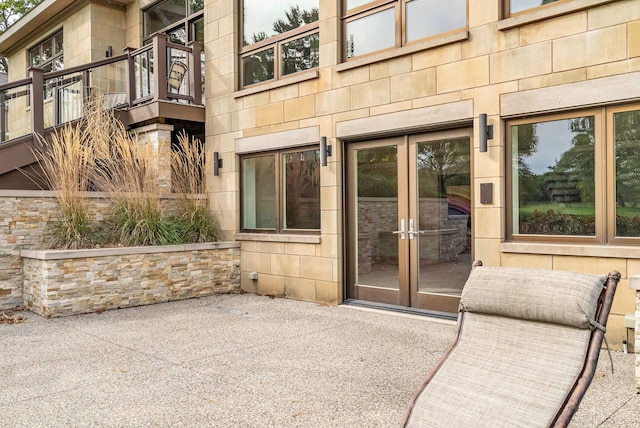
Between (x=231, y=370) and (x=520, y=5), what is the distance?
4.78 meters

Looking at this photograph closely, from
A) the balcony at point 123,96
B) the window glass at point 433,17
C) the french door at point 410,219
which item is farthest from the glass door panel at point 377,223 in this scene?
the balcony at point 123,96

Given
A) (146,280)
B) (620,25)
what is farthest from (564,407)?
(146,280)

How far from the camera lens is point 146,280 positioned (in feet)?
23.7

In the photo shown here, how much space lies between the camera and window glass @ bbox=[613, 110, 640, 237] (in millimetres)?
4715

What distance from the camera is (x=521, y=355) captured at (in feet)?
8.34

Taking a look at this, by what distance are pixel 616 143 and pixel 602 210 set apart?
651mm

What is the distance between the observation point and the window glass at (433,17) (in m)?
5.95

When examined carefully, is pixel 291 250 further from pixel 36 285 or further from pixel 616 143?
pixel 616 143

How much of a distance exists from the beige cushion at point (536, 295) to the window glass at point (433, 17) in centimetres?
412

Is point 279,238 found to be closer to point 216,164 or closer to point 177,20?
point 216,164

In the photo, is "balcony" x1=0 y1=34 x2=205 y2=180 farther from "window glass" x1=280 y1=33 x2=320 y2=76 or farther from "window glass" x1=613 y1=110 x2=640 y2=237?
"window glass" x1=613 y1=110 x2=640 y2=237

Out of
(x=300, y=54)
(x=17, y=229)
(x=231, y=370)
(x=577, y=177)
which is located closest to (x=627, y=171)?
(x=577, y=177)

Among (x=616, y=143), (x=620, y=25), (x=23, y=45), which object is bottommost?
(x=616, y=143)

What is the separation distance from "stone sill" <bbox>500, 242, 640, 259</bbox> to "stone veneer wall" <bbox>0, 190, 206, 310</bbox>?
20.0 ft
